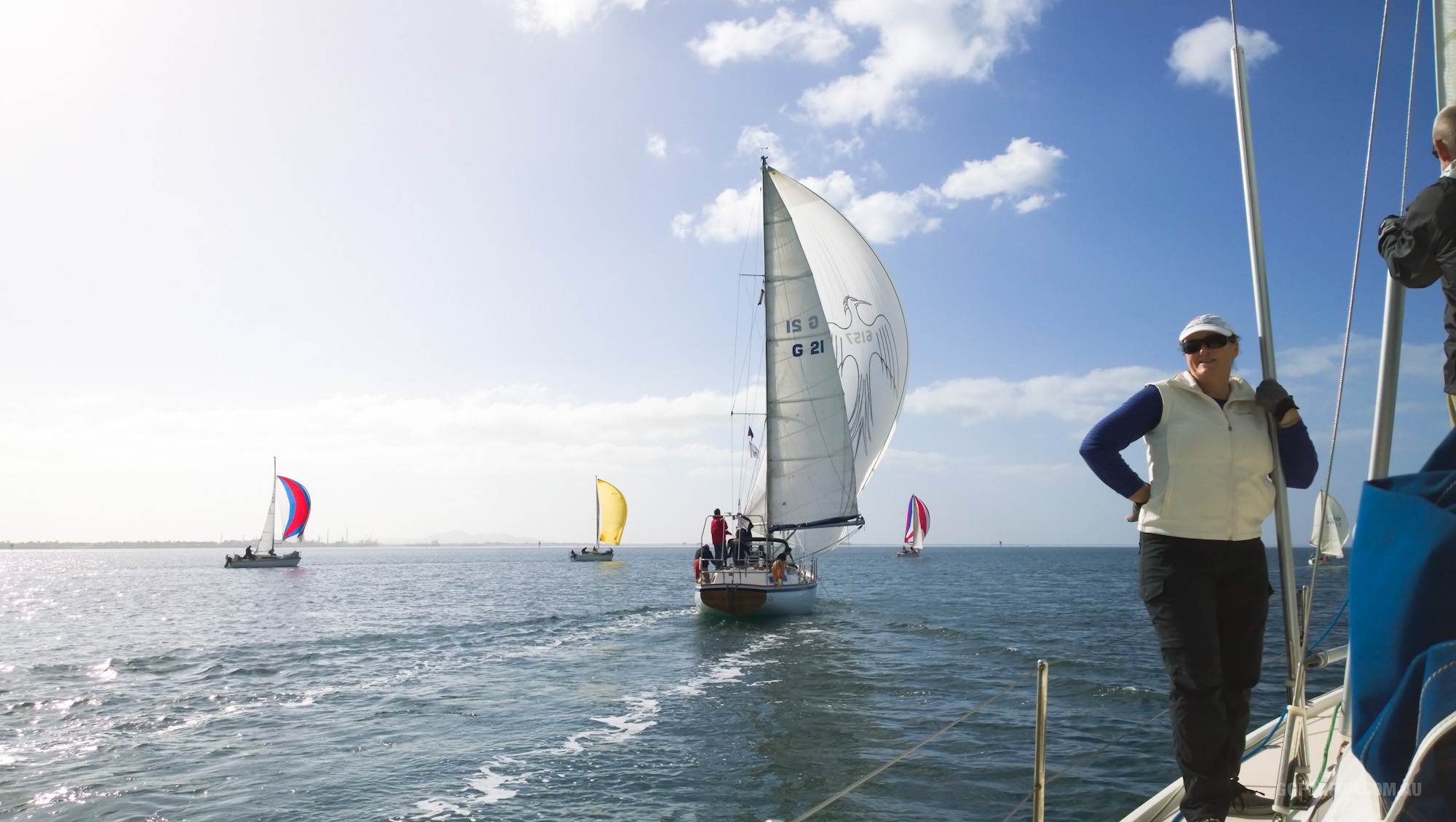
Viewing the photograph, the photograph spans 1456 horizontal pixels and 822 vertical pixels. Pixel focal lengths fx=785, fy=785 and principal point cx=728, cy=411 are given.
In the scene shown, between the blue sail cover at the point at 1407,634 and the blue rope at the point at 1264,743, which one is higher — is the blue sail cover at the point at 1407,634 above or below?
above

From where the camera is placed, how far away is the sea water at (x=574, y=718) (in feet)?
22.2

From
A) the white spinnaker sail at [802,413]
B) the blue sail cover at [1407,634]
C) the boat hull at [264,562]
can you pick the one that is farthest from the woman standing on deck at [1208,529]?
the boat hull at [264,562]

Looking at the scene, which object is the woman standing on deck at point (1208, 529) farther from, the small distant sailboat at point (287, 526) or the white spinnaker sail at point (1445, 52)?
the small distant sailboat at point (287, 526)

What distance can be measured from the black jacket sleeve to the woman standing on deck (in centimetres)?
62

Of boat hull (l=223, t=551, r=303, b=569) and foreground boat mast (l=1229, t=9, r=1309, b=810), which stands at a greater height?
foreground boat mast (l=1229, t=9, r=1309, b=810)

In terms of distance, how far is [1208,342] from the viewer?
2.57m

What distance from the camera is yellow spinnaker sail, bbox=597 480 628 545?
61.7 m

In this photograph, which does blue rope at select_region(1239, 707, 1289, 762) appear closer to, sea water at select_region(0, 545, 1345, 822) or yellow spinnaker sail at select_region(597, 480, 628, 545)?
sea water at select_region(0, 545, 1345, 822)

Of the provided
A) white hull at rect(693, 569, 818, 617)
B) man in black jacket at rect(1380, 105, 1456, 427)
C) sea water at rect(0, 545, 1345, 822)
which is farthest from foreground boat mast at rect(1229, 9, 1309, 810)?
white hull at rect(693, 569, 818, 617)

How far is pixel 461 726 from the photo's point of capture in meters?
9.26

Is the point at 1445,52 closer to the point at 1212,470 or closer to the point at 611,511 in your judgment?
the point at 1212,470

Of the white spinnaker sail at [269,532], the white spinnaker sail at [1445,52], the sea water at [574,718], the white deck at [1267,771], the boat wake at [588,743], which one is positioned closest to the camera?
the white spinnaker sail at [1445,52]

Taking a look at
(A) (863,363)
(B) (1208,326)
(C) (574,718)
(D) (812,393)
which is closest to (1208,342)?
(B) (1208,326)

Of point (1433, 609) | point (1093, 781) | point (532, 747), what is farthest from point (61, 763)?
point (1433, 609)
